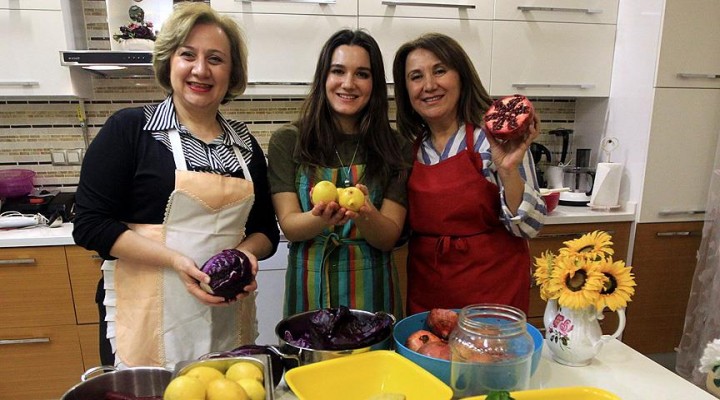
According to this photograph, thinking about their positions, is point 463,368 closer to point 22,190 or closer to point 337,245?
point 337,245

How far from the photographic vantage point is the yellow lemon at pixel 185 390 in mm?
633

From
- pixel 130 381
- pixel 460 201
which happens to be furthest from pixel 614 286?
pixel 130 381

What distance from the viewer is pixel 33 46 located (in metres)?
1.86

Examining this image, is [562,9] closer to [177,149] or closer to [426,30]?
[426,30]

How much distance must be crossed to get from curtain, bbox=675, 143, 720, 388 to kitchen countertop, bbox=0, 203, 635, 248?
0.99 feet

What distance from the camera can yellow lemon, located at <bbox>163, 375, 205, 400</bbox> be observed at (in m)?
0.63

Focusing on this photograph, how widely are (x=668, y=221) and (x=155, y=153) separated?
221 cm

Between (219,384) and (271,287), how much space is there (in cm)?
143

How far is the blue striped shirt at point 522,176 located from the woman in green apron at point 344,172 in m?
0.12

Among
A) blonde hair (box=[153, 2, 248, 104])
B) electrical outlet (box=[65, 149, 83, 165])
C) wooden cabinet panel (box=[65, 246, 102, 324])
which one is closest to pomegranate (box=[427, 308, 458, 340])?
blonde hair (box=[153, 2, 248, 104])

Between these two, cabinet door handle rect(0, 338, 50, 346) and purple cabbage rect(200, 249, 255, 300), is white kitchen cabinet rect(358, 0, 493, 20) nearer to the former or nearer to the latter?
purple cabbage rect(200, 249, 255, 300)

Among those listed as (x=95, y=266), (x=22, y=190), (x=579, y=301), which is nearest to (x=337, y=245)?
(x=579, y=301)

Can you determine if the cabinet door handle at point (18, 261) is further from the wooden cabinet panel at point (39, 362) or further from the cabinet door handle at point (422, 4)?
the cabinet door handle at point (422, 4)

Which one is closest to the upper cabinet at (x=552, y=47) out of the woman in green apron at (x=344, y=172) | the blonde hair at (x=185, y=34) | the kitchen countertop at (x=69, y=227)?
the kitchen countertop at (x=69, y=227)
